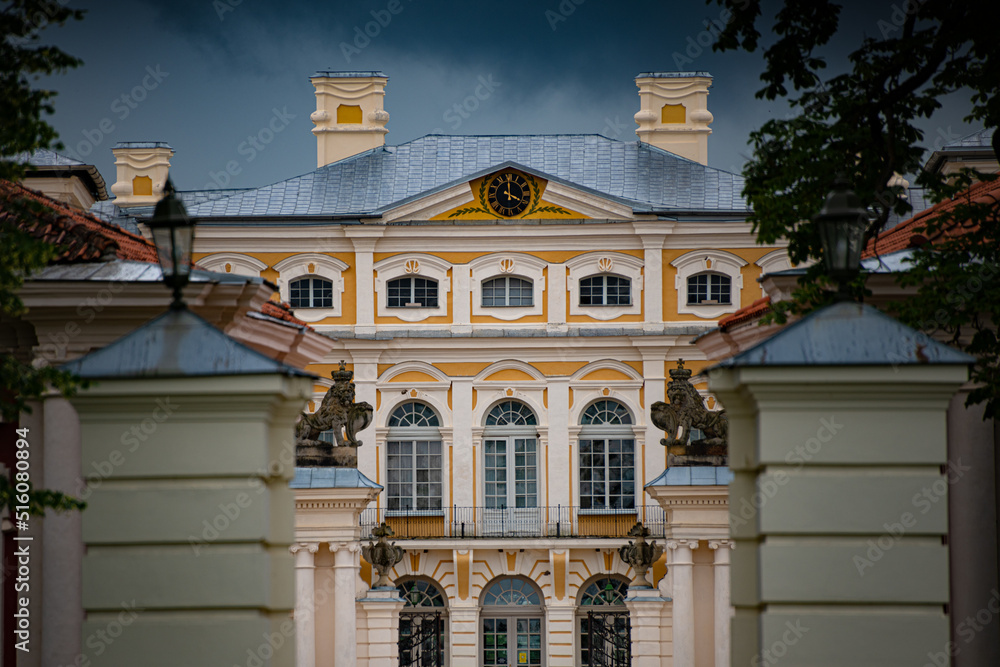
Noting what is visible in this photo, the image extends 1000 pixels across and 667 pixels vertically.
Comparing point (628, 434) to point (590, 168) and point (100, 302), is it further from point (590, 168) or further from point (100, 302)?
point (100, 302)

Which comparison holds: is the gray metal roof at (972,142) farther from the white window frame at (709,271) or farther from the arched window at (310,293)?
the arched window at (310,293)

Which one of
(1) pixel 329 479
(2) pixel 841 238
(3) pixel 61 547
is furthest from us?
(1) pixel 329 479

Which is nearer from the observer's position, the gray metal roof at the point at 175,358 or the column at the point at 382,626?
the gray metal roof at the point at 175,358

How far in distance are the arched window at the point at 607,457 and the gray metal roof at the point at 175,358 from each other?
32.6 metres

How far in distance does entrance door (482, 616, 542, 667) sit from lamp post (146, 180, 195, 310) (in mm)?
32063

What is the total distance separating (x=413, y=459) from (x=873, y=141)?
27.6 meters

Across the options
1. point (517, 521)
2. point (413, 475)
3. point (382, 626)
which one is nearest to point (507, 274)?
point (413, 475)

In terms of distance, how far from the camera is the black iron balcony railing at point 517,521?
→ 4016 cm

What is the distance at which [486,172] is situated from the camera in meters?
40.2

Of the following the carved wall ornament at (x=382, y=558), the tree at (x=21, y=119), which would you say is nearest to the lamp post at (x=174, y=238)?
the tree at (x=21, y=119)

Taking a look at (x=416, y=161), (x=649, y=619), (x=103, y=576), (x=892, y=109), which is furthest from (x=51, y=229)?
(x=416, y=161)

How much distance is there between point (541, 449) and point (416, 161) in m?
9.02

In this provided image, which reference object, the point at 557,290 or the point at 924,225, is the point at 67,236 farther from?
the point at 557,290

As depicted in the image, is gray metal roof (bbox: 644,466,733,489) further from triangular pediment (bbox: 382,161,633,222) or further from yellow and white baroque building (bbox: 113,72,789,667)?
triangular pediment (bbox: 382,161,633,222)
